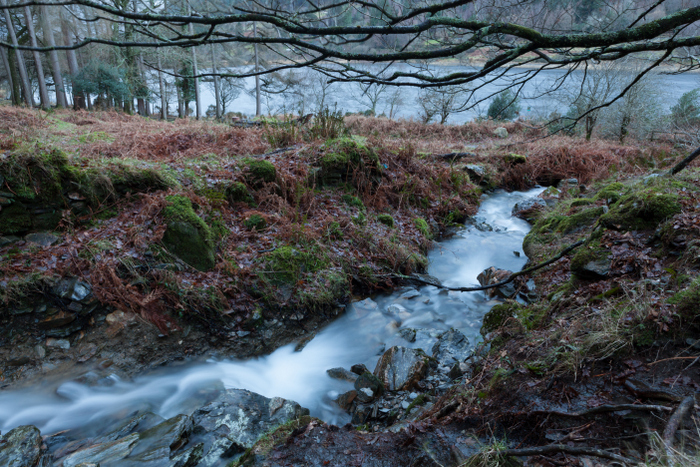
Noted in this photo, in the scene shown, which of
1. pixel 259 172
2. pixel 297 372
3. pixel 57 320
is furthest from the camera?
pixel 259 172

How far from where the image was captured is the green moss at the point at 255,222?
214 inches

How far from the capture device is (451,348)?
431 centimetres

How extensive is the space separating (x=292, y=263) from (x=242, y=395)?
6.22 ft

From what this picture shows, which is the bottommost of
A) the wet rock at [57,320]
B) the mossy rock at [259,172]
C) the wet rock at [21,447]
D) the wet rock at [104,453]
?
the wet rock at [104,453]

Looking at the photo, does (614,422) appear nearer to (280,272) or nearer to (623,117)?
(280,272)

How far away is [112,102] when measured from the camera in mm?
21578

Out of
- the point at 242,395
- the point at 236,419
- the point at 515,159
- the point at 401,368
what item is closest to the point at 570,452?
the point at 401,368

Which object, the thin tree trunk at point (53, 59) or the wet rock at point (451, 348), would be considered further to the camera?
the thin tree trunk at point (53, 59)

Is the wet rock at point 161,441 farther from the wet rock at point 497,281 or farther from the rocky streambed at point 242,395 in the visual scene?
the wet rock at point 497,281

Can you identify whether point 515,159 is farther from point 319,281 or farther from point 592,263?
point 319,281

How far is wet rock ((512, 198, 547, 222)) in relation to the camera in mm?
8555

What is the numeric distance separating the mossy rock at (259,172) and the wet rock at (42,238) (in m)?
2.70

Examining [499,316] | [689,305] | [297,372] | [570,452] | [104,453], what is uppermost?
[689,305]

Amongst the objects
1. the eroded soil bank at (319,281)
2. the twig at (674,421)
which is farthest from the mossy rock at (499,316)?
the twig at (674,421)
